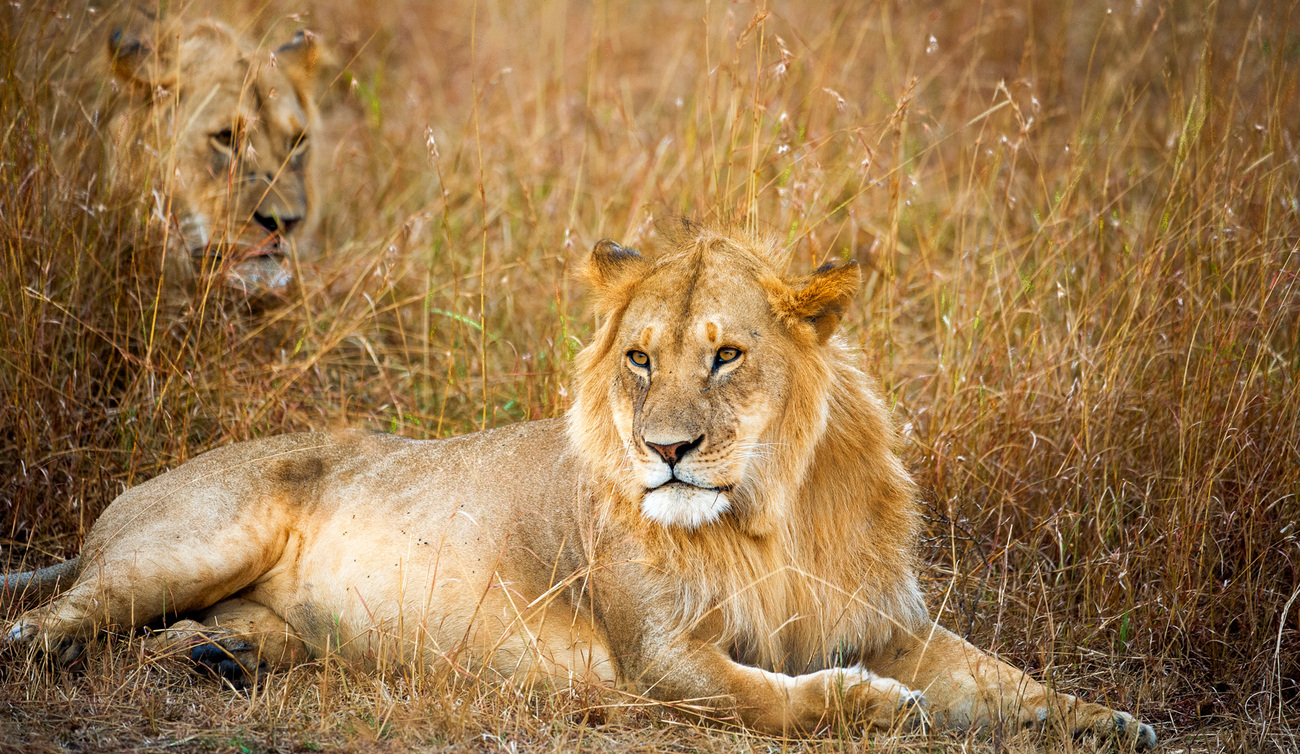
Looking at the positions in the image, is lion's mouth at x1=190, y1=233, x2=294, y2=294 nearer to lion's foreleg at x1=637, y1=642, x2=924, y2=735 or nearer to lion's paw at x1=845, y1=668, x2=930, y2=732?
lion's foreleg at x1=637, y1=642, x2=924, y2=735

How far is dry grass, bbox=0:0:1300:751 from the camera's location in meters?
3.23

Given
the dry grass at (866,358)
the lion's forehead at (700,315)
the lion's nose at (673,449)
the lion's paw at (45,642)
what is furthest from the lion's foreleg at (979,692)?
the lion's paw at (45,642)

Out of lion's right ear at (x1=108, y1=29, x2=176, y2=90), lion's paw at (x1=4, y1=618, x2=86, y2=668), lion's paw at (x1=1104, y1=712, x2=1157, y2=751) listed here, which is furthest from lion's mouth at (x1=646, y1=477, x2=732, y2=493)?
lion's right ear at (x1=108, y1=29, x2=176, y2=90)

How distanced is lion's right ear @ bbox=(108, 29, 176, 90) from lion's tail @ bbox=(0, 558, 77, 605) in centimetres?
250

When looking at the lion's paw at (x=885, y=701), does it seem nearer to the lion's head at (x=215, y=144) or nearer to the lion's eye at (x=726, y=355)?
the lion's eye at (x=726, y=355)

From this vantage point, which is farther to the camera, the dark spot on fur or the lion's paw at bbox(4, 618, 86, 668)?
the dark spot on fur

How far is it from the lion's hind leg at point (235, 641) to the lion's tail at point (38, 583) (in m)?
0.43

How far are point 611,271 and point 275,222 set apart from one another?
269cm

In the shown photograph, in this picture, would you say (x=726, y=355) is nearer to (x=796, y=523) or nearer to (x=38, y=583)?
(x=796, y=523)

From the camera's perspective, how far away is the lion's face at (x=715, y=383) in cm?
294

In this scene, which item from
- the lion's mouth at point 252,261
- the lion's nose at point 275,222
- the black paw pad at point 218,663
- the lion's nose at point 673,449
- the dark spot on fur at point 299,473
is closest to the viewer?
the lion's nose at point 673,449

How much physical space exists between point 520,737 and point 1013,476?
2356 mm

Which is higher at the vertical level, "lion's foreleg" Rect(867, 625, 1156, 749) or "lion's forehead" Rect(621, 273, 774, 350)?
"lion's forehead" Rect(621, 273, 774, 350)

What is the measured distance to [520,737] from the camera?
3.00 metres
